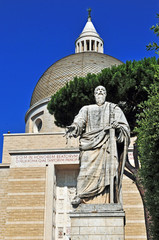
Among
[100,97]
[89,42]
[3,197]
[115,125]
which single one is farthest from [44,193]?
[89,42]

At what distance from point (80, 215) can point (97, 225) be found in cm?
33

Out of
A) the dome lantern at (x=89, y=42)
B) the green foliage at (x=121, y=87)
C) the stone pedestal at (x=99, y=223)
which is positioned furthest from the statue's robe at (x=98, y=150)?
the dome lantern at (x=89, y=42)

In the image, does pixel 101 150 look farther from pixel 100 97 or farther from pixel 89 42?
pixel 89 42

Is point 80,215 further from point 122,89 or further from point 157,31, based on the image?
point 122,89

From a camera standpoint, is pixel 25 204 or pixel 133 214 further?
pixel 25 204

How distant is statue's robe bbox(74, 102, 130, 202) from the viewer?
22.5 feet

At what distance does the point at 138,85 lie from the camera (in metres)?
16.3

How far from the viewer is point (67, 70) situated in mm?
35562

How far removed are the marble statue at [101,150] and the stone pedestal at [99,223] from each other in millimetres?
235

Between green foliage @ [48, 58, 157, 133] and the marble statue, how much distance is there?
854 cm

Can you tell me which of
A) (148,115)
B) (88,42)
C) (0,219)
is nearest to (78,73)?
(88,42)

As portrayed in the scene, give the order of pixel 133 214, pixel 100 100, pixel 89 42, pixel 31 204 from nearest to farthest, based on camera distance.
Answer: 1. pixel 100 100
2. pixel 133 214
3. pixel 31 204
4. pixel 89 42

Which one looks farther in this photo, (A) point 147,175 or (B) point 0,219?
(B) point 0,219

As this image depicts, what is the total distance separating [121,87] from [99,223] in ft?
33.7
